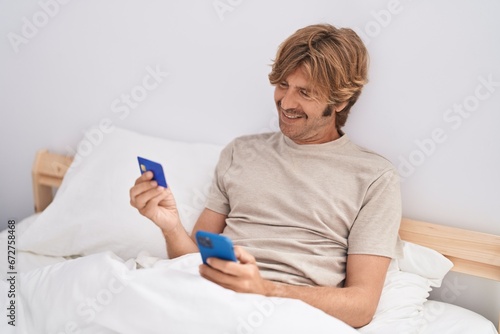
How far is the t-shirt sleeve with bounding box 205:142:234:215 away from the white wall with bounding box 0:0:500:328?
0.20 meters

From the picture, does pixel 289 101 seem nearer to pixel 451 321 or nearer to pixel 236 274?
pixel 236 274

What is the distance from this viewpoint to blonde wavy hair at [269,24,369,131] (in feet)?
4.09

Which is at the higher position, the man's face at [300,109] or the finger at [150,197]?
the man's face at [300,109]

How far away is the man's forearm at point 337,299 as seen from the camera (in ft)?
3.60

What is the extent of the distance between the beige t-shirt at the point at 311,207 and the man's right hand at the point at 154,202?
17 centimetres

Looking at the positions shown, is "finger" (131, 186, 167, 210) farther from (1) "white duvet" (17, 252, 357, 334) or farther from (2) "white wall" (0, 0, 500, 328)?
(2) "white wall" (0, 0, 500, 328)

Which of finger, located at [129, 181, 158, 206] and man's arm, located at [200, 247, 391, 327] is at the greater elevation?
finger, located at [129, 181, 158, 206]

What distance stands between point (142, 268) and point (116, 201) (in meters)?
0.38

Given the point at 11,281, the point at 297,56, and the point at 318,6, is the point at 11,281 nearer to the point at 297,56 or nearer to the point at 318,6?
the point at 297,56

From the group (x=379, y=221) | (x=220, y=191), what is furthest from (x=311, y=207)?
(x=220, y=191)

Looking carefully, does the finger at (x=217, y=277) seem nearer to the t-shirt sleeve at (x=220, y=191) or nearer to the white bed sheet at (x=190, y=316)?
the white bed sheet at (x=190, y=316)

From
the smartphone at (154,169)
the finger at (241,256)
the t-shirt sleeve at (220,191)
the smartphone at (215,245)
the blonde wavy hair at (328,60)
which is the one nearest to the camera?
the smartphone at (215,245)

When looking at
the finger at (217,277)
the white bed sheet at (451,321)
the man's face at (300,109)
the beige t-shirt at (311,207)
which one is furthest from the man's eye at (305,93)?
the white bed sheet at (451,321)

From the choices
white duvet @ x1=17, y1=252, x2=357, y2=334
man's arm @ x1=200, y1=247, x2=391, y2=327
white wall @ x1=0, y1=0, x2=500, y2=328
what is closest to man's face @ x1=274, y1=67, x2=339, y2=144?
white wall @ x1=0, y1=0, x2=500, y2=328
